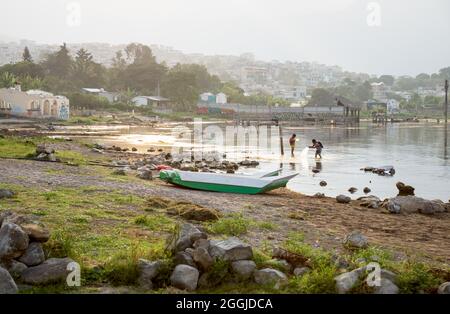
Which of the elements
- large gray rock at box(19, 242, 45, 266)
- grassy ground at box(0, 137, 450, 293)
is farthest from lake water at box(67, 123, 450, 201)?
large gray rock at box(19, 242, 45, 266)

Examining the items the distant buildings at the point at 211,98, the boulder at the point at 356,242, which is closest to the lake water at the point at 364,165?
the boulder at the point at 356,242

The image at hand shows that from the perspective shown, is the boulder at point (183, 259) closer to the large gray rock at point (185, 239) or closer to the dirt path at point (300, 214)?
the large gray rock at point (185, 239)

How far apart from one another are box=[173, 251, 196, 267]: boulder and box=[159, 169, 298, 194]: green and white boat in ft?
41.0

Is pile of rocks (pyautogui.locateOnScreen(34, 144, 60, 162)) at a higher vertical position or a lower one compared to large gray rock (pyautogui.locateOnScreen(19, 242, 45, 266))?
higher

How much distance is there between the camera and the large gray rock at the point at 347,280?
7.69 m

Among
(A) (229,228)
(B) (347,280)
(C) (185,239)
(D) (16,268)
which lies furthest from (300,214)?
(D) (16,268)

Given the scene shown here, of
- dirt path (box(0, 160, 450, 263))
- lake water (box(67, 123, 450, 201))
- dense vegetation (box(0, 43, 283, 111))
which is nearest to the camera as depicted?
dirt path (box(0, 160, 450, 263))

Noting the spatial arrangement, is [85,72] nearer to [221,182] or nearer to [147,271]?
[221,182]

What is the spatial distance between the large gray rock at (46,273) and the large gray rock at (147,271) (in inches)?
42.4

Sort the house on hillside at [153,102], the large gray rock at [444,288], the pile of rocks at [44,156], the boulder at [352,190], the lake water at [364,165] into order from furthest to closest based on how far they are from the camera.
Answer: the house on hillside at [153,102]
the lake water at [364,165]
the boulder at [352,190]
the pile of rocks at [44,156]
the large gray rock at [444,288]

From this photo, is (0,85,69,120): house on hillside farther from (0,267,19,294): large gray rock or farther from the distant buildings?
(0,267,19,294): large gray rock

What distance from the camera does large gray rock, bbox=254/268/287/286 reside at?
7.96 m

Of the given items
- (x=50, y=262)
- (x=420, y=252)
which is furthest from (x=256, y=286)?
(x=420, y=252)

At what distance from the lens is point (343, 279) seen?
25.7 ft
